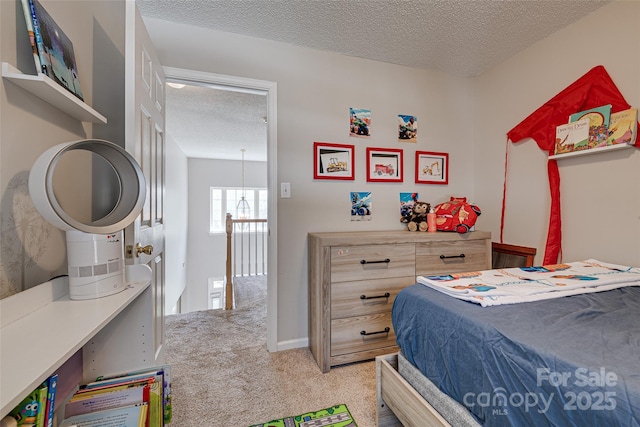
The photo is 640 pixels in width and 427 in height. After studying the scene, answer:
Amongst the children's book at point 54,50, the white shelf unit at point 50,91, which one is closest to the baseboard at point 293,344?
the white shelf unit at point 50,91

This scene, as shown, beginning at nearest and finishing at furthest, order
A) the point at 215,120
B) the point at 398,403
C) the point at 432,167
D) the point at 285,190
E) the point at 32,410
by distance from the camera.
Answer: the point at 32,410 < the point at 398,403 < the point at 285,190 < the point at 432,167 < the point at 215,120

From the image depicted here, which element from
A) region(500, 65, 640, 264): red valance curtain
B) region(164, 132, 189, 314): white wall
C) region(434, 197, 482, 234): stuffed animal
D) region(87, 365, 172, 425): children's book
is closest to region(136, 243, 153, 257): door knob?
region(87, 365, 172, 425): children's book

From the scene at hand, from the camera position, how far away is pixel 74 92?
113cm

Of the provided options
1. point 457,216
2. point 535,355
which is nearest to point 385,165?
point 457,216

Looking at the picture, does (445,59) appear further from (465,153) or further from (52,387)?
(52,387)

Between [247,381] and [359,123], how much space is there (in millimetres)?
2084

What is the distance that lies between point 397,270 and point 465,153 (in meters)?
Result: 1.55

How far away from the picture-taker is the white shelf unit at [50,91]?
0.82 m

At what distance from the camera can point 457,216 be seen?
2137 millimetres

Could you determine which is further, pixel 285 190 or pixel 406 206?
pixel 406 206

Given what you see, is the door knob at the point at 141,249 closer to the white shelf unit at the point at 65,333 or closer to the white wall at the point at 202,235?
the white shelf unit at the point at 65,333

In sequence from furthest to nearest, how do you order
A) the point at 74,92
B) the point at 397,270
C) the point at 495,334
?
the point at 397,270
the point at 74,92
the point at 495,334

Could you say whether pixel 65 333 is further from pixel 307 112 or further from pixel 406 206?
pixel 406 206

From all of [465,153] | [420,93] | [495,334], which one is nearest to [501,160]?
[465,153]
